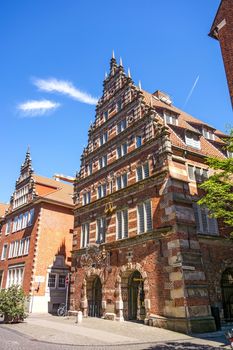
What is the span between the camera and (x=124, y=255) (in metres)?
20.0

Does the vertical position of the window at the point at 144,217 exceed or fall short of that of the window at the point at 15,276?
it exceeds it

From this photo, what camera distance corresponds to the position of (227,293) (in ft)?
59.6

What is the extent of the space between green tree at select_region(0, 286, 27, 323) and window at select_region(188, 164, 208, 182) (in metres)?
13.9

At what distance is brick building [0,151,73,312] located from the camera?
28.5 m

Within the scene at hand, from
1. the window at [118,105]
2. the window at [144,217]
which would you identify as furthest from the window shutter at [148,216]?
the window at [118,105]

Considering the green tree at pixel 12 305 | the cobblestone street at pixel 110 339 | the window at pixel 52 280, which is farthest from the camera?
the window at pixel 52 280

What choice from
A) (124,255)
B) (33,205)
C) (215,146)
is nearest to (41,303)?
(33,205)

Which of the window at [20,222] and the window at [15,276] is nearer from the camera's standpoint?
the window at [15,276]

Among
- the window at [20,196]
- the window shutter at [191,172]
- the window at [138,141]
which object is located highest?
the window at [20,196]

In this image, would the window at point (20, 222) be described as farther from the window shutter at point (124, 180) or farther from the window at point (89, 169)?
the window shutter at point (124, 180)

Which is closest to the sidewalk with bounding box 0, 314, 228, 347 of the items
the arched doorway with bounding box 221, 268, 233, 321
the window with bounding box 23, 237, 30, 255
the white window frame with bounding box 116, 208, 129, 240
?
the arched doorway with bounding box 221, 268, 233, 321

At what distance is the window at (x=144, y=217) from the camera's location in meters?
18.9

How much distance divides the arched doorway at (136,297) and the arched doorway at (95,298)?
12.2ft

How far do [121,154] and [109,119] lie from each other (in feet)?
14.8
